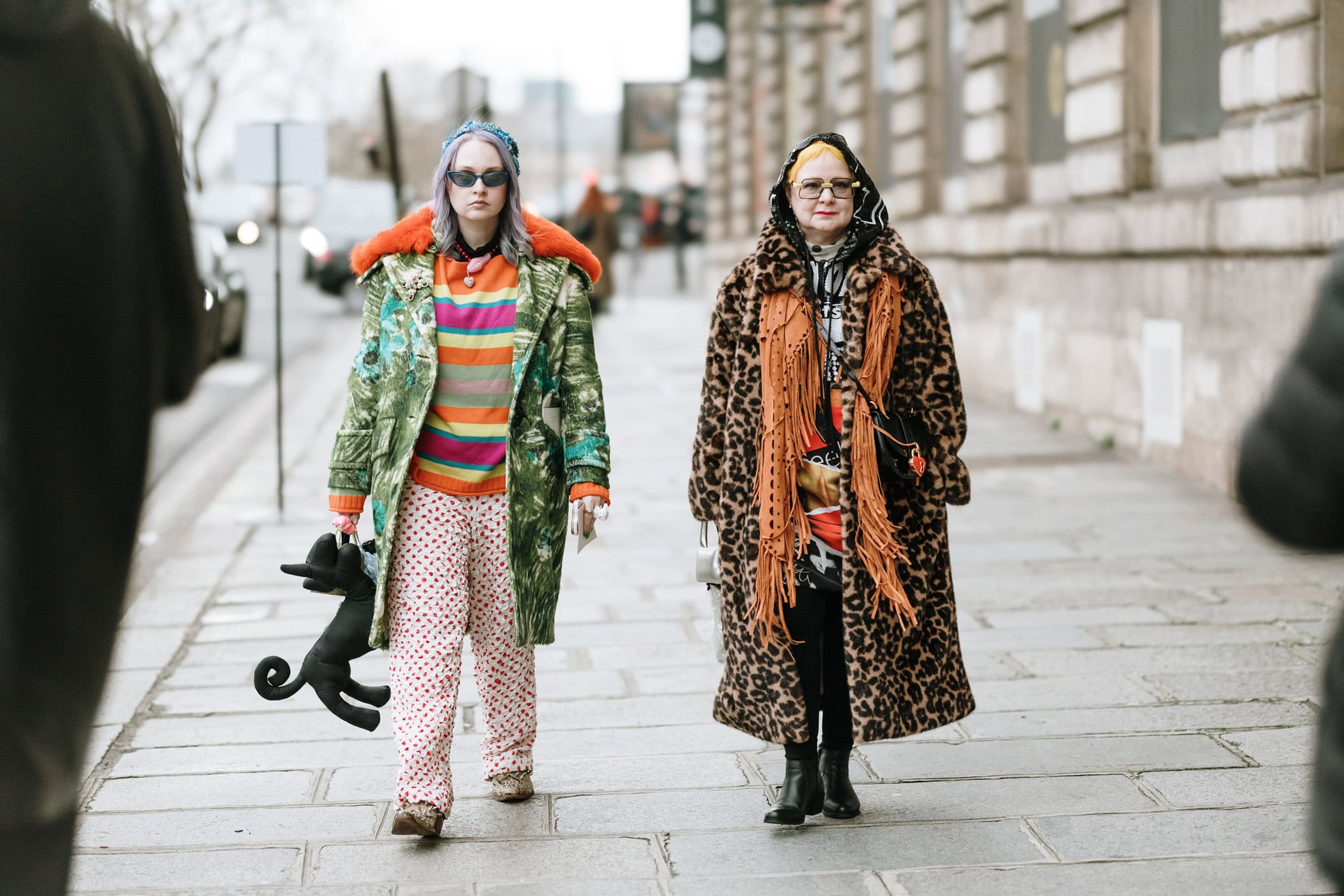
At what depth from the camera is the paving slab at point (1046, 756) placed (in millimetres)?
4844

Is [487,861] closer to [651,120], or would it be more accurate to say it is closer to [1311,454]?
[1311,454]

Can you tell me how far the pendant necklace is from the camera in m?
4.40

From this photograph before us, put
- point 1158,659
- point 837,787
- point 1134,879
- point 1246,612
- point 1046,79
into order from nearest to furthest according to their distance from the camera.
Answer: point 1134,879 < point 837,787 < point 1158,659 < point 1246,612 < point 1046,79

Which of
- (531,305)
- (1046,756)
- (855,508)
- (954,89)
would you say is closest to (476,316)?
(531,305)

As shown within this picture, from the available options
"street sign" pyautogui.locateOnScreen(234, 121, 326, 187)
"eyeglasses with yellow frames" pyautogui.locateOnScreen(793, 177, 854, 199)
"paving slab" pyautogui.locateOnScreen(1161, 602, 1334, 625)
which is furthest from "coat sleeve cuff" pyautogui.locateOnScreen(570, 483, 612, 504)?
"street sign" pyautogui.locateOnScreen(234, 121, 326, 187)

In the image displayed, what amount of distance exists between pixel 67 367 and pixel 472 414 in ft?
6.99

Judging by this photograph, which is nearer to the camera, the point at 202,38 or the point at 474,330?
the point at 474,330

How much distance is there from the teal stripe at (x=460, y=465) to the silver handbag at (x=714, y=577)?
0.55m

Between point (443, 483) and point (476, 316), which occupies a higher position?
point (476, 316)

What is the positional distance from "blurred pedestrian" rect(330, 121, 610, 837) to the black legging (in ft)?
1.89

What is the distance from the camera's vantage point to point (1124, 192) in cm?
1150

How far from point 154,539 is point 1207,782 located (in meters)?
6.09

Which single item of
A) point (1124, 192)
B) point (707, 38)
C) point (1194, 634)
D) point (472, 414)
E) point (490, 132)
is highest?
point (707, 38)

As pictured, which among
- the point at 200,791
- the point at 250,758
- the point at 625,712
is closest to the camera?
the point at 200,791
